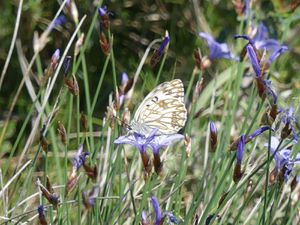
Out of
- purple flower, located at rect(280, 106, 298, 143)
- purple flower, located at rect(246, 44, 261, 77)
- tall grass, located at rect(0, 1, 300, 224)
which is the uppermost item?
purple flower, located at rect(246, 44, 261, 77)

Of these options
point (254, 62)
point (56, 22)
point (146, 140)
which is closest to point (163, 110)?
point (146, 140)

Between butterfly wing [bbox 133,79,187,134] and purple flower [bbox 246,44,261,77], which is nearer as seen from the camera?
purple flower [bbox 246,44,261,77]

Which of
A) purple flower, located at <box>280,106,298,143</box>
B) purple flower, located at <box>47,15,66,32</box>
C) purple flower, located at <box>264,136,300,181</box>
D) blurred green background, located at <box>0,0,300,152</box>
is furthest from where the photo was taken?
blurred green background, located at <box>0,0,300,152</box>

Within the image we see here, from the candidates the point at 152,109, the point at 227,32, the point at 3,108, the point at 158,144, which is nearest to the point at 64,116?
the point at 3,108

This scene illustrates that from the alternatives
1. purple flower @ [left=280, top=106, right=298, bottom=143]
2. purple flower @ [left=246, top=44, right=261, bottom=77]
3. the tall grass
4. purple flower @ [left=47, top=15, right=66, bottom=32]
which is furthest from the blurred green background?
purple flower @ [left=246, top=44, right=261, bottom=77]

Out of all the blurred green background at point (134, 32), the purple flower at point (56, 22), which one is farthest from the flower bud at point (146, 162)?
the blurred green background at point (134, 32)

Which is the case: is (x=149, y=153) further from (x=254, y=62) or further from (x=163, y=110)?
(x=254, y=62)

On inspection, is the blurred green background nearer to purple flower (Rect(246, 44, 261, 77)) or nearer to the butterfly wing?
the butterfly wing

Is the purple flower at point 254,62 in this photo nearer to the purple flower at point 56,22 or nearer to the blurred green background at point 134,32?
the purple flower at point 56,22

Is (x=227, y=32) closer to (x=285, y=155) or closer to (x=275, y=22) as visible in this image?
(x=275, y=22)
